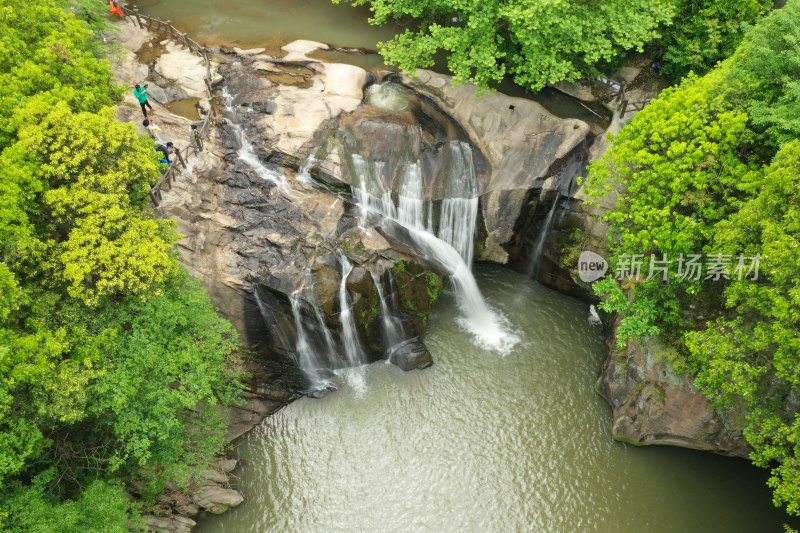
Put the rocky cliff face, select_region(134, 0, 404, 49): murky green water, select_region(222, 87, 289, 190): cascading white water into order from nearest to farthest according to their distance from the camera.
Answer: the rocky cliff face < select_region(222, 87, 289, 190): cascading white water < select_region(134, 0, 404, 49): murky green water

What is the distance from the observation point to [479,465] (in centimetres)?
1944

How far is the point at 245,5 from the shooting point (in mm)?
32125

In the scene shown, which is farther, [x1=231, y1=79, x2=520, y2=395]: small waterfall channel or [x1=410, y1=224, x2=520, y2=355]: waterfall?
[x1=410, y1=224, x2=520, y2=355]: waterfall

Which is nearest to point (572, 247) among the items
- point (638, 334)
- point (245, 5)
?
point (638, 334)

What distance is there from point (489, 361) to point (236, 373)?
36.2 feet

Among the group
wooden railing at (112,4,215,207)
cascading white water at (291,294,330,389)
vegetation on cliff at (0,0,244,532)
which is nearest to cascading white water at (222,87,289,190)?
wooden railing at (112,4,215,207)

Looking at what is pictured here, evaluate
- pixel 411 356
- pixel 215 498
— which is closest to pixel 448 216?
pixel 411 356

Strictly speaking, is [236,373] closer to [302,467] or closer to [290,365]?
[290,365]

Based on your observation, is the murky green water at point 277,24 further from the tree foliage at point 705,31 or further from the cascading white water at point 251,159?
the cascading white water at point 251,159

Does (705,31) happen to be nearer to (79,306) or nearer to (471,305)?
(471,305)

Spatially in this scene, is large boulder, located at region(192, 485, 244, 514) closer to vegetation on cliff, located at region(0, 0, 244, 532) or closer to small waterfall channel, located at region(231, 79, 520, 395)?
vegetation on cliff, located at region(0, 0, 244, 532)

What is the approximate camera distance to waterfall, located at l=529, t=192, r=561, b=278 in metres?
23.6

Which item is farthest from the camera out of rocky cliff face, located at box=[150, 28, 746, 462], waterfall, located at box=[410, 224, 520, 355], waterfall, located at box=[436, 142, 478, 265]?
waterfall, located at box=[436, 142, 478, 265]

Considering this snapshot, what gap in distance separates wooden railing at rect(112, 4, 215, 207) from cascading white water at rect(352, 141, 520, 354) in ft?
23.8
